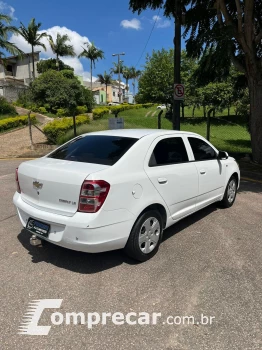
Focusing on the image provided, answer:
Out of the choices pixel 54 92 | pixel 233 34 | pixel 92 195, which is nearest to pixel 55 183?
pixel 92 195

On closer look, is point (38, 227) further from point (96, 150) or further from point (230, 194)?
point (230, 194)

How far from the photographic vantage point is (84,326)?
2.52 m

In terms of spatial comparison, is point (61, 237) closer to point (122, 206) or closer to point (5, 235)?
point (122, 206)

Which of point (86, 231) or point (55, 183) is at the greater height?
point (55, 183)

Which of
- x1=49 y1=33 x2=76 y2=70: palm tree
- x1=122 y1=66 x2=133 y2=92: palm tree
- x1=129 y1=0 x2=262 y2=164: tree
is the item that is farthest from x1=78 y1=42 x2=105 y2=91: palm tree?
x1=129 y1=0 x2=262 y2=164: tree

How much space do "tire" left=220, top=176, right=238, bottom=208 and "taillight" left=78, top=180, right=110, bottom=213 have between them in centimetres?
305

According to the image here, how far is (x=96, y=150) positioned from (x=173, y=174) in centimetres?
104

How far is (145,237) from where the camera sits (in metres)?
3.51

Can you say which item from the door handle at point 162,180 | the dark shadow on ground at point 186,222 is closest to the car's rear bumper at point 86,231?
the door handle at point 162,180

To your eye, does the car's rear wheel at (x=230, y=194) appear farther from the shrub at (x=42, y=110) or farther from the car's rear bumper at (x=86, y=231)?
the shrub at (x=42, y=110)

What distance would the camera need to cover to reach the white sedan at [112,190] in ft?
10.0

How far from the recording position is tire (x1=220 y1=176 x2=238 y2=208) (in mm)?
5400

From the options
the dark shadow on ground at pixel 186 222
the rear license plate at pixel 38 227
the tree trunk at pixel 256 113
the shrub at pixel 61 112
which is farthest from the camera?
the shrub at pixel 61 112

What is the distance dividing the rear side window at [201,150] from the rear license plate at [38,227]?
242 cm
